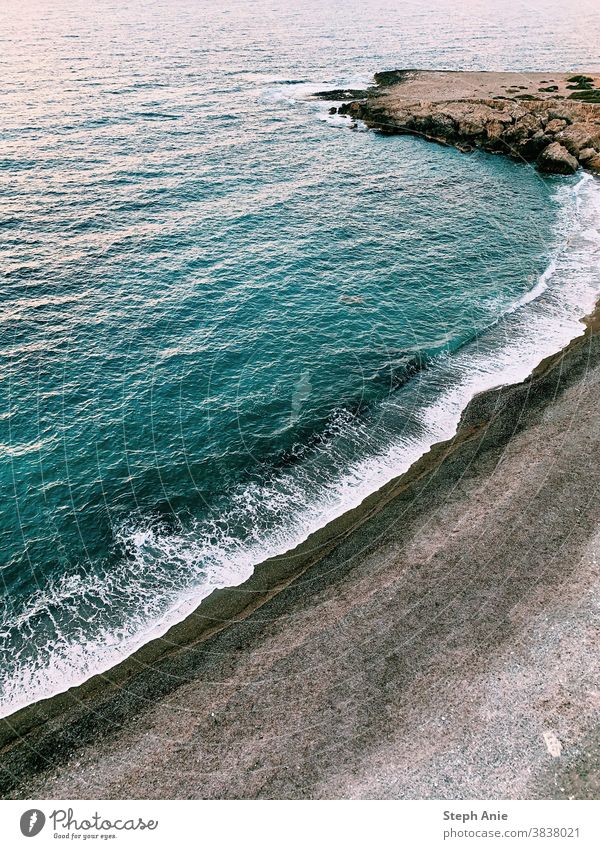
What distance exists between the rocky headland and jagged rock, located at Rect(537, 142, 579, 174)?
13 cm

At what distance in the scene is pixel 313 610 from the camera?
28.8 meters

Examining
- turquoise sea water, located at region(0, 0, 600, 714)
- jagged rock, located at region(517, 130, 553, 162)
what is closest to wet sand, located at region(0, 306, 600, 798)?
turquoise sea water, located at region(0, 0, 600, 714)

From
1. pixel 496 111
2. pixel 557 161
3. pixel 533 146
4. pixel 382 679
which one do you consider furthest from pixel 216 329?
pixel 496 111

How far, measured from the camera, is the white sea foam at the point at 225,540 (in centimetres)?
2777

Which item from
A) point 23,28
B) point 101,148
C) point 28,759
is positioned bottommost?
point 28,759

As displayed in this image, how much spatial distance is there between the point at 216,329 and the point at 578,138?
69.7 metres
